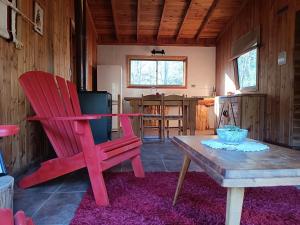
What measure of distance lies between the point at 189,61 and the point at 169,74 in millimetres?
681

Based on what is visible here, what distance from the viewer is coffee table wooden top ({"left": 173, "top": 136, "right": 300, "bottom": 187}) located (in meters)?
0.89

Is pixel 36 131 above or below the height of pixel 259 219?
above

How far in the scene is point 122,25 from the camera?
22.5 feet

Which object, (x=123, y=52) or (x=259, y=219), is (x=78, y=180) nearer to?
(x=259, y=219)

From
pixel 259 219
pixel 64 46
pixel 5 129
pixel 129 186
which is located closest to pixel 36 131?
pixel 129 186

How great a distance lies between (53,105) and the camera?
223 centimetres

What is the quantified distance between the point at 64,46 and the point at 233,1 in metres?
3.85

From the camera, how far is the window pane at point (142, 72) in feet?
24.9

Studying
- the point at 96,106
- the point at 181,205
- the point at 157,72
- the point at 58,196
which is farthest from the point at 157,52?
the point at 181,205

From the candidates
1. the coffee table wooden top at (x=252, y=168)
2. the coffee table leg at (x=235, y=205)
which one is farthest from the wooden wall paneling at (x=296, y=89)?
the coffee table leg at (x=235, y=205)

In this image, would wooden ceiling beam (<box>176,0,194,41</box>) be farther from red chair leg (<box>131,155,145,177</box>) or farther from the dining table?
red chair leg (<box>131,155,145,177</box>)

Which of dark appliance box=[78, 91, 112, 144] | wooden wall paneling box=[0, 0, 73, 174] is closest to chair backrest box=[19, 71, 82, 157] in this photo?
wooden wall paneling box=[0, 0, 73, 174]

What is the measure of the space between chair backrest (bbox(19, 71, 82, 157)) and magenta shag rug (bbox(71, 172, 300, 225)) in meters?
0.45

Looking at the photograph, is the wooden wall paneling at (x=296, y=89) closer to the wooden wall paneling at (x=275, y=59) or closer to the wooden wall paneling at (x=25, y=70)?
the wooden wall paneling at (x=275, y=59)
